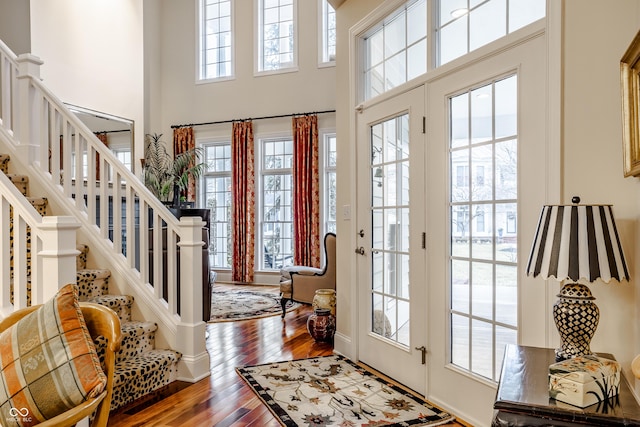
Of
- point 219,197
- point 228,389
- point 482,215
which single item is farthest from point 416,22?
point 219,197

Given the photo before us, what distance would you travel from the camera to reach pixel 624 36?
171cm

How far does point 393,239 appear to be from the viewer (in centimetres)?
327

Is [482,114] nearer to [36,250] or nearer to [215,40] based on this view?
[36,250]

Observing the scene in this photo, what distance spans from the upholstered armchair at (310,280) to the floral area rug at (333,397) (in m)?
1.51

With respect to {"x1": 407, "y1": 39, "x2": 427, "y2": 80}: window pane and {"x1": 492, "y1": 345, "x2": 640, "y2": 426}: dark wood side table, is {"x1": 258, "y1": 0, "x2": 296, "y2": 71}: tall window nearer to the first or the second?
{"x1": 407, "y1": 39, "x2": 427, "y2": 80}: window pane

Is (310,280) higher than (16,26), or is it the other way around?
(16,26)

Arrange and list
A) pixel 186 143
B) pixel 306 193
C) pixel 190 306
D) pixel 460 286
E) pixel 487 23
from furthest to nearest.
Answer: pixel 186 143 < pixel 306 193 < pixel 190 306 < pixel 460 286 < pixel 487 23

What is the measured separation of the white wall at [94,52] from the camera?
5.98m

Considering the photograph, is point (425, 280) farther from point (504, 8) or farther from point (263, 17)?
point (263, 17)

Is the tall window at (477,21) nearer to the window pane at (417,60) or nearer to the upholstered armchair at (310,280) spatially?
the window pane at (417,60)

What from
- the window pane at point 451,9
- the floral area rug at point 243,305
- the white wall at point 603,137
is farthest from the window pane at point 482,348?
the floral area rug at point 243,305

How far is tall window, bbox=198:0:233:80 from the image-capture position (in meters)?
8.41

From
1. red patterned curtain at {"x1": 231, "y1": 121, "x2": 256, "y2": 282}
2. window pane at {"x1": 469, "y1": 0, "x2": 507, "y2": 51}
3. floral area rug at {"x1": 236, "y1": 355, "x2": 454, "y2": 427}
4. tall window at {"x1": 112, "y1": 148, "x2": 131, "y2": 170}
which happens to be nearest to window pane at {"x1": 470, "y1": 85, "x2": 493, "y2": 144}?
window pane at {"x1": 469, "y1": 0, "x2": 507, "y2": 51}

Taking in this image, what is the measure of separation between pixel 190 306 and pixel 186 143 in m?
5.80
